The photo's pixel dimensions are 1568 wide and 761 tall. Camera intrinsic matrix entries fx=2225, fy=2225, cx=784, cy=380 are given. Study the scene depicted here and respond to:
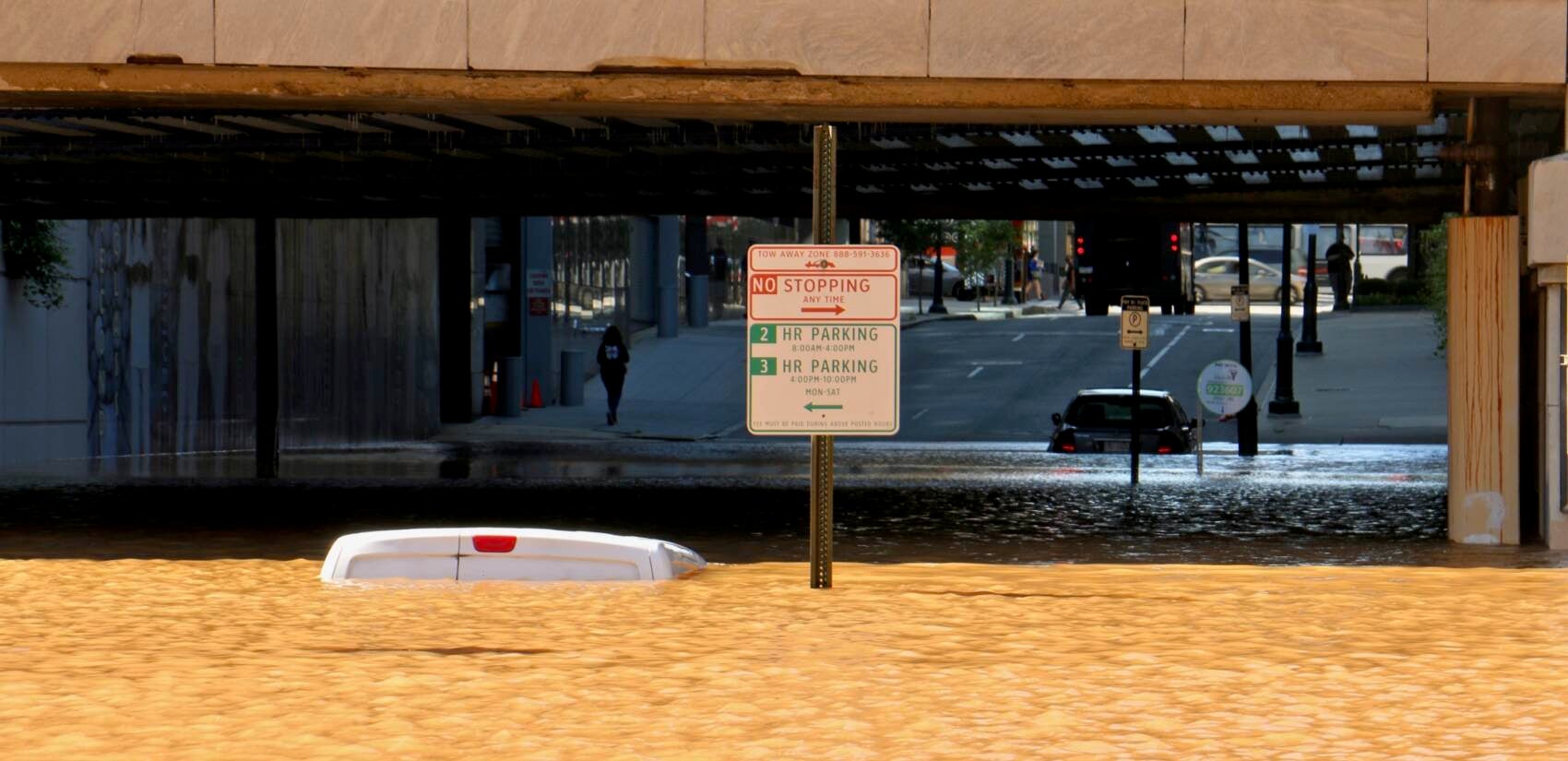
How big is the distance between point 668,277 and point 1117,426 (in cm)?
2946

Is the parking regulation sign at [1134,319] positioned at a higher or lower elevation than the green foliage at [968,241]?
lower

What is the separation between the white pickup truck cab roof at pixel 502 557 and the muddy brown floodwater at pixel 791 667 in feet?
0.91

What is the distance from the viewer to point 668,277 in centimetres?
5744

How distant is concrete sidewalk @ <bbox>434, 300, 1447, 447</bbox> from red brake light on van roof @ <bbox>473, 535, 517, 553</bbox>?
76.0ft

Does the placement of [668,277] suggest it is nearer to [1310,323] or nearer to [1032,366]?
[1032,366]

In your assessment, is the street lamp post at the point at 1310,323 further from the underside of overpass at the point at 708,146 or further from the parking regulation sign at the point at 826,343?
the parking regulation sign at the point at 826,343

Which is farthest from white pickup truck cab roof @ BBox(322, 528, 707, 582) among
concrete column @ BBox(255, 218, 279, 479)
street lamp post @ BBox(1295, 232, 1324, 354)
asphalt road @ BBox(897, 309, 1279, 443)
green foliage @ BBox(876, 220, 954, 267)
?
green foliage @ BBox(876, 220, 954, 267)

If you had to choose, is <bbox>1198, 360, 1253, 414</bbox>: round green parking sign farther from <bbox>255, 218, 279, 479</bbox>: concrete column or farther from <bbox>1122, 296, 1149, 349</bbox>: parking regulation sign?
<bbox>255, 218, 279, 479</bbox>: concrete column

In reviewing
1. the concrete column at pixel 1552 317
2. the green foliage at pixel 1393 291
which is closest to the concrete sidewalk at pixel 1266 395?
the green foliage at pixel 1393 291

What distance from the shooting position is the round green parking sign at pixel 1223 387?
89.7 ft

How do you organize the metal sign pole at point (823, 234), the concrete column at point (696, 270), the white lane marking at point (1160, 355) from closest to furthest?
the metal sign pole at point (823, 234), the white lane marking at point (1160, 355), the concrete column at point (696, 270)

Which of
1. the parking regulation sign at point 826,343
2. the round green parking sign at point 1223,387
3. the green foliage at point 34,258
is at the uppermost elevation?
the green foliage at point 34,258

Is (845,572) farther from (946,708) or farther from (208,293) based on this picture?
(208,293)

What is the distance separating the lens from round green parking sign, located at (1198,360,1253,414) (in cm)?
2734
